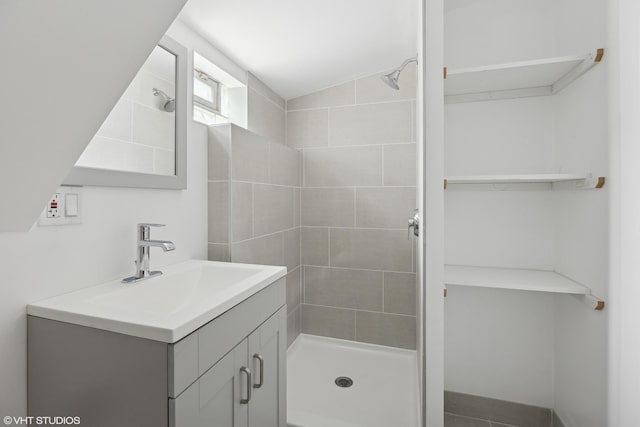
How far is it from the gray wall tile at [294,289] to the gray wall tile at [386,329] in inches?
18.3

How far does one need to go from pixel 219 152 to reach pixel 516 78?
1.44 m

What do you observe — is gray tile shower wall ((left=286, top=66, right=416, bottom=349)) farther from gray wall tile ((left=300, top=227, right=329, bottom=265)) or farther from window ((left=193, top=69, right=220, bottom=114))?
window ((left=193, top=69, right=220, bottom=114))

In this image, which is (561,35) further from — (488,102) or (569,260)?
(569,260)

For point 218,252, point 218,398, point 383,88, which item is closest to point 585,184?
point 383,88

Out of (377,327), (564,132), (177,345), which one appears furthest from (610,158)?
(377,327)

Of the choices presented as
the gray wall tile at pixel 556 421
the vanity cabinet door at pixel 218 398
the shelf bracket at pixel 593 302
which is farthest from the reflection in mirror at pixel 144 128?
the gray wall tile at pixel 556 421

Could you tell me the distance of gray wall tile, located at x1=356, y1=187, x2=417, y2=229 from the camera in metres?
2.24

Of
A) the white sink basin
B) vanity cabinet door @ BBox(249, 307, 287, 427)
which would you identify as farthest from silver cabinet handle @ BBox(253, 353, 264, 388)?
the white sink basin

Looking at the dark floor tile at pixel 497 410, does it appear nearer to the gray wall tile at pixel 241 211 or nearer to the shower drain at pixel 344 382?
the shower drain at pixel 344 382

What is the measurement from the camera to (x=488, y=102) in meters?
1.60

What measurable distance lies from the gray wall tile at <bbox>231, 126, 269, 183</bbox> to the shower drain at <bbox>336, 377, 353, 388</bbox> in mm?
1336

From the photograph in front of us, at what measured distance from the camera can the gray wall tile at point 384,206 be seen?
Answer: 88.3 inches

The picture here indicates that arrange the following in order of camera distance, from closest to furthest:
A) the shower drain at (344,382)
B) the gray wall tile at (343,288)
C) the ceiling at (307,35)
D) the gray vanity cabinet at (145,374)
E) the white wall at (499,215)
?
the gray vanity cabinet at (145,374), the ceiling at (307,35), the white wall at (499,215), the shower drain at (344,382), the gray wall tile at (343,288)

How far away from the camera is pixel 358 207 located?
2.34m
